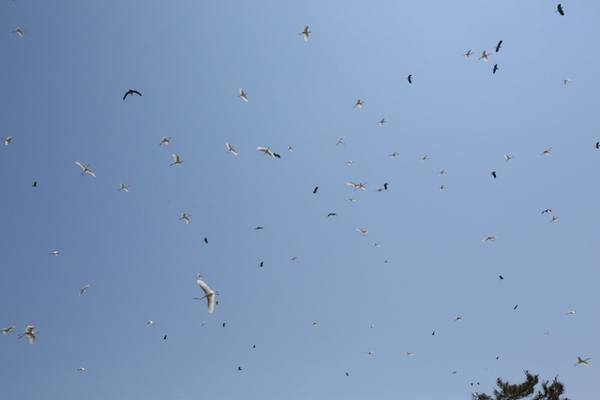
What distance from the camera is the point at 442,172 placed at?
33.0m

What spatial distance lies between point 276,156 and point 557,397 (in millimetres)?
32400

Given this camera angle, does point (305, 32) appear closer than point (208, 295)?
No

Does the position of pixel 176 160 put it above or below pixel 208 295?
above

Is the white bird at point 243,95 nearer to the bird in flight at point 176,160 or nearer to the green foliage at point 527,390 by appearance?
the bird in flight at point 176,160

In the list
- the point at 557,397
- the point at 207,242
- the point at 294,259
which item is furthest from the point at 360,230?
the point at 557,397

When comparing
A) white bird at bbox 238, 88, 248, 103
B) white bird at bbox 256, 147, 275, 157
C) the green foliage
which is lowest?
the green foliage

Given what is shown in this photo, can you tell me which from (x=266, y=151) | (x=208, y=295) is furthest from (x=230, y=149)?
(x=208, y=295)

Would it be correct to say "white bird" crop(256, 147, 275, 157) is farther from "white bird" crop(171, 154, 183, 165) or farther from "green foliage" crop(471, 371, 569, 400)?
"green foliage" crop(471, 371, 569, 400)

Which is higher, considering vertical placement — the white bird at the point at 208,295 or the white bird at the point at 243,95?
the white bird at the point at 243,95

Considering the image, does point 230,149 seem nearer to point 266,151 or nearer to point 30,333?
point 266,151

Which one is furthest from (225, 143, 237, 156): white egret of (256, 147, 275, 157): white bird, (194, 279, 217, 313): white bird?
(194, 279, 217, 313): white bird

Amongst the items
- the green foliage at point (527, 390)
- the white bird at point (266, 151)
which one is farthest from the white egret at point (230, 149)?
the green foliage at point (527, 390)

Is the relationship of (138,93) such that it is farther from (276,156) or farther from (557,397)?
(557,397)

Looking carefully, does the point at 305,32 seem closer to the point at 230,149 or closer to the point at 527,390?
the point at 230,149
